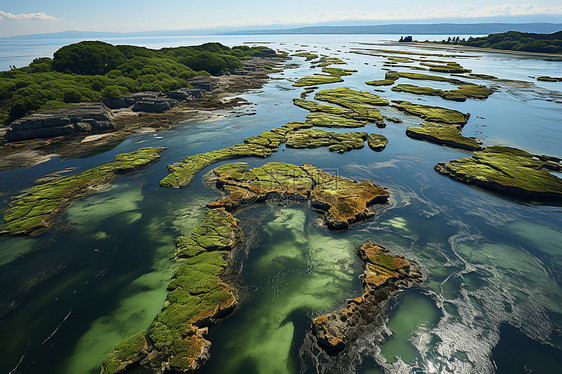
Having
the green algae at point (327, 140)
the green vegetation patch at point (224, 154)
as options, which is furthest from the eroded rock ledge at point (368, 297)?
the green algae at point (327, 140)

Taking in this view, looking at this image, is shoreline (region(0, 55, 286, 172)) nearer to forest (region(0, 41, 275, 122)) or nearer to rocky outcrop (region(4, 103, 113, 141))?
rocky outcrop (region(4, 103, 113, 141))

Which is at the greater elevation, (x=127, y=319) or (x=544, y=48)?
(x=544, y=48)

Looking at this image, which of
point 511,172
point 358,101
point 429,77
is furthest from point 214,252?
point 429,77

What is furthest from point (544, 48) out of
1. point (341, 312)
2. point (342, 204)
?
point (341, 312)

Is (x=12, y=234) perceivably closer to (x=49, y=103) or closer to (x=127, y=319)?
(x=127, y=319)

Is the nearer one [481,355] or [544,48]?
[481,355]

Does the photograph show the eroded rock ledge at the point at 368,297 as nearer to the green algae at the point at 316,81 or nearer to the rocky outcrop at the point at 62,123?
the rocky outcrop at the point at 62,123
